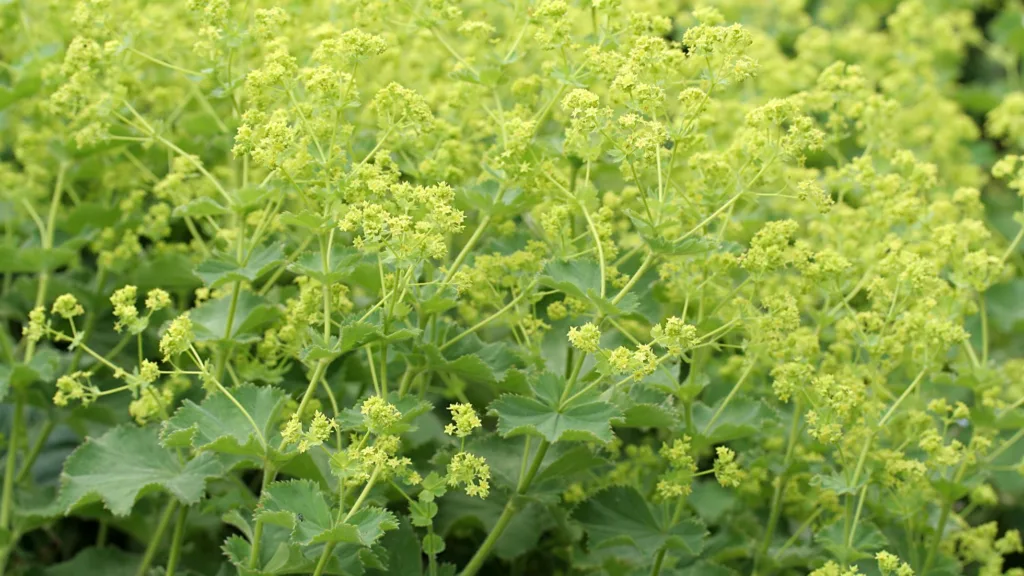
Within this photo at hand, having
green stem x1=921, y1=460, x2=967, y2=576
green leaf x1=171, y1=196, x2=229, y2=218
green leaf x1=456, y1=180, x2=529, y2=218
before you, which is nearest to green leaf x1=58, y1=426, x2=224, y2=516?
green leaf x1=171, y1=196, x2=229, y2=218

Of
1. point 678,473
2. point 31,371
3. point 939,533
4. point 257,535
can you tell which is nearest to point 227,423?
point 257,535

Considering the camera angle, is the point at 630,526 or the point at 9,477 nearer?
the point at 630,526

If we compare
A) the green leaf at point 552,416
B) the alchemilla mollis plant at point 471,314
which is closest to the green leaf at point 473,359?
the alchemilla mollis plant at point 471,314

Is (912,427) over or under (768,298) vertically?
under

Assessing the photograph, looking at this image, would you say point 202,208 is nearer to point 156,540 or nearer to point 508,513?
point 156,540

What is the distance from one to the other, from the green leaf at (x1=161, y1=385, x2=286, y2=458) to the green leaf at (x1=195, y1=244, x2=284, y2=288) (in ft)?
0.89

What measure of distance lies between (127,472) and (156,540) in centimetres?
31

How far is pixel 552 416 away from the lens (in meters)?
2.68

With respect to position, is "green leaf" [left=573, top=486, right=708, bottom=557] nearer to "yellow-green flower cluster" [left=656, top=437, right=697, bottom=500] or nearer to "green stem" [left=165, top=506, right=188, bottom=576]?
"yellow-green flower cluster" [left=656, top=437, right=697, bottom=500]

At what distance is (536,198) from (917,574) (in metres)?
1.51

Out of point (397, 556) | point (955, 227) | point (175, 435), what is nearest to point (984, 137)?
point (955, 227)

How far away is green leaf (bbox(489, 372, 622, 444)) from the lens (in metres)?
2.57

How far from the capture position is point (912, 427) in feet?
10.3

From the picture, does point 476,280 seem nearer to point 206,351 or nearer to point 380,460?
point 380,460
